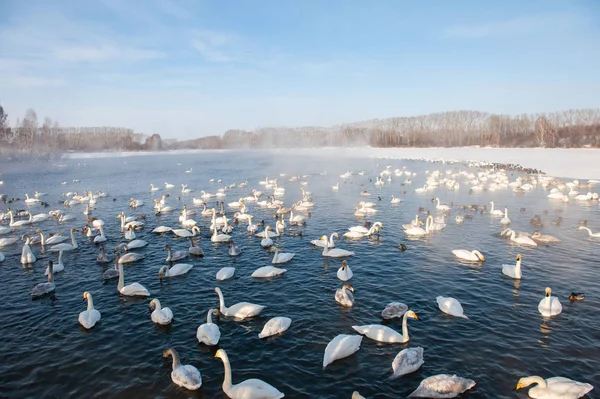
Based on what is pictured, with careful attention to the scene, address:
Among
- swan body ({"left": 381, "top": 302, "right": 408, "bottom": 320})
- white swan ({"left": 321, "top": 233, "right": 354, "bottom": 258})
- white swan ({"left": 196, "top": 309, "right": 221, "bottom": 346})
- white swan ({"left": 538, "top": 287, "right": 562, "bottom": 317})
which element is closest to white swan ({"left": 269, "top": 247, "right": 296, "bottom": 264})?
white swan ({"left": 321, "top": 233, "right": 354, "bottom": 258})

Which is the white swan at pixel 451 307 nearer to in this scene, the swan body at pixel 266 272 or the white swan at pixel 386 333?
the white swan at pixel 386 333

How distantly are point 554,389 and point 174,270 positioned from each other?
1440 cm

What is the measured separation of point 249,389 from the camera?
8.97 m

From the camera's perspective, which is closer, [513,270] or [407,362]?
[407,362]

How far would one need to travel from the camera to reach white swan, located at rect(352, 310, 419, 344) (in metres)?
11.3

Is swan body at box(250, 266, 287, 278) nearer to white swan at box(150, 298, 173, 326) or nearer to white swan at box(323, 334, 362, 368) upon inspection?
white swan at box(150, 298, 173, 326)

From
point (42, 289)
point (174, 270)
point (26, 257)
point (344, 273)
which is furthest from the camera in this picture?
point (26, 257)

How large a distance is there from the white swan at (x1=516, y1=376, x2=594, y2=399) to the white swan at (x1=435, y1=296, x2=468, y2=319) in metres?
3.94

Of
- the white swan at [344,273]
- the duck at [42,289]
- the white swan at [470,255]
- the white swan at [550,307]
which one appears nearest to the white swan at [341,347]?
the white swan at [344,273]

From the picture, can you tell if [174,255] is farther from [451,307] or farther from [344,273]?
[451,307]

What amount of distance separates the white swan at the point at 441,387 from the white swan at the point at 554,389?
1.27 metres

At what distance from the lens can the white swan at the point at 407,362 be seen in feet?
32.0

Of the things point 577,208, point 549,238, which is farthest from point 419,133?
point 549,238

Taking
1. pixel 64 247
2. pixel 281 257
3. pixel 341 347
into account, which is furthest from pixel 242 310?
pixel 64 247
